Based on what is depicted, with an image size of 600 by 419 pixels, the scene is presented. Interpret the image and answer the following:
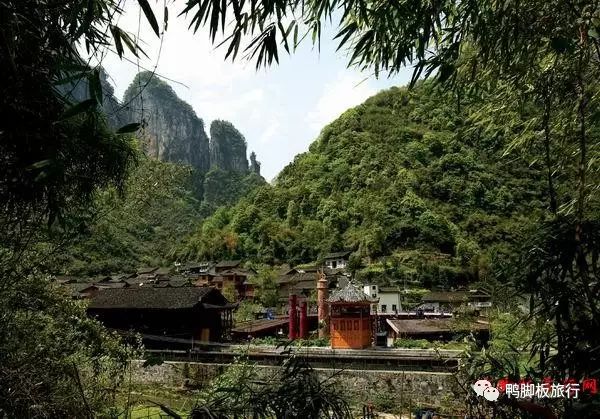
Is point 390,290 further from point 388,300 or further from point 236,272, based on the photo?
point 236,272

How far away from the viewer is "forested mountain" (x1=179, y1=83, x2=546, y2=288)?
31781 mm

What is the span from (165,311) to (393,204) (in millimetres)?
23199

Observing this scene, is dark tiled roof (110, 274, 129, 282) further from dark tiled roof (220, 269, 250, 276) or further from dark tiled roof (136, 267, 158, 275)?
dark tiled roof (220, 269, 250, 276)

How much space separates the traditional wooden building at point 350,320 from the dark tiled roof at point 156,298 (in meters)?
4.50

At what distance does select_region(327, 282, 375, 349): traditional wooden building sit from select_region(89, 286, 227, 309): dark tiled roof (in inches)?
177

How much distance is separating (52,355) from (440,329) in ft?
45.7

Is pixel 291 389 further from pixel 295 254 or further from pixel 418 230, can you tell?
pixel 295 254

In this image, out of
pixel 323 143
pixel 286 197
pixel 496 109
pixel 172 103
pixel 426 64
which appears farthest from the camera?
pixel 172 103

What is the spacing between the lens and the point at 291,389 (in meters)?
1.65

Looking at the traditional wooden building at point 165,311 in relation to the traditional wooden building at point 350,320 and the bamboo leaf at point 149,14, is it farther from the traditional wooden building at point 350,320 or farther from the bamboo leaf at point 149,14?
the bamboo leaf at point 149,14

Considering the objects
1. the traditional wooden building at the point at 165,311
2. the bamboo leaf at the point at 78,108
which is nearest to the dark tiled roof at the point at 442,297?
the traditional wooden building at the point at 165,311

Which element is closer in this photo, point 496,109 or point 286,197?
point 496,109

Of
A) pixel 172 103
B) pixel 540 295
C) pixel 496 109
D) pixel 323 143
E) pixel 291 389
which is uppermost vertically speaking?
pixel 172 103

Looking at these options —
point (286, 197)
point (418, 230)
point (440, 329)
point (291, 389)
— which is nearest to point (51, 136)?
point (291, 389)
